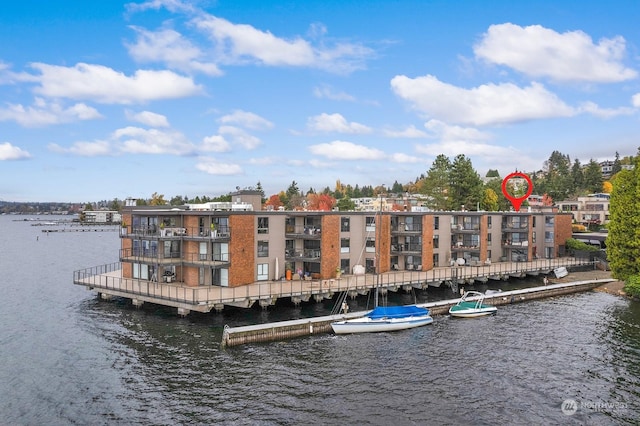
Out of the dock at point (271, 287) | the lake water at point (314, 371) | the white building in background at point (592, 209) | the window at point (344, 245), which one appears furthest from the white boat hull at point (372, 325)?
the white building in background at point (592, 209)

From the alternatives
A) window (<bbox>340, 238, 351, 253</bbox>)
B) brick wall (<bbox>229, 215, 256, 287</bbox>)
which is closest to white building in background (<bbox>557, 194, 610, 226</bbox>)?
window (<bbox>340, 238, 351, 253</bbox>)

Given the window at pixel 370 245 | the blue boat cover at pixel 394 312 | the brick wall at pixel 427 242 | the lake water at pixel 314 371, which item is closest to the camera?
the lake water at pixel 314 371

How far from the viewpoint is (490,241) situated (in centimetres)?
7312

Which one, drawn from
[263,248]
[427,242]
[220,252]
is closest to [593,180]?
[427,242]

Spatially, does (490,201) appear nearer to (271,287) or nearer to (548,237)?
(548,237)

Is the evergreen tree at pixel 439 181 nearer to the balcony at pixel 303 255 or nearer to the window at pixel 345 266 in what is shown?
the window at pixel 345 266

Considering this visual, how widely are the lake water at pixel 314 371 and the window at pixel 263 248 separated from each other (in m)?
7.08

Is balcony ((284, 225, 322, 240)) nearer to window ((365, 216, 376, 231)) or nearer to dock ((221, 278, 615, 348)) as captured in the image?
window ((365, 216, 376, 231))

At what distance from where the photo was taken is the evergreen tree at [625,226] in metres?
55.3

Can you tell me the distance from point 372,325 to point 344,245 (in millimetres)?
17003

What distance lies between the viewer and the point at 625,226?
186ft

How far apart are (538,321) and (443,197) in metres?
60.2

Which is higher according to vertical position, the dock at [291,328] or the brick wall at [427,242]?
Result: the brick wall at [427,242]

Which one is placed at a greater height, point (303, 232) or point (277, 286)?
point (303, 232)
